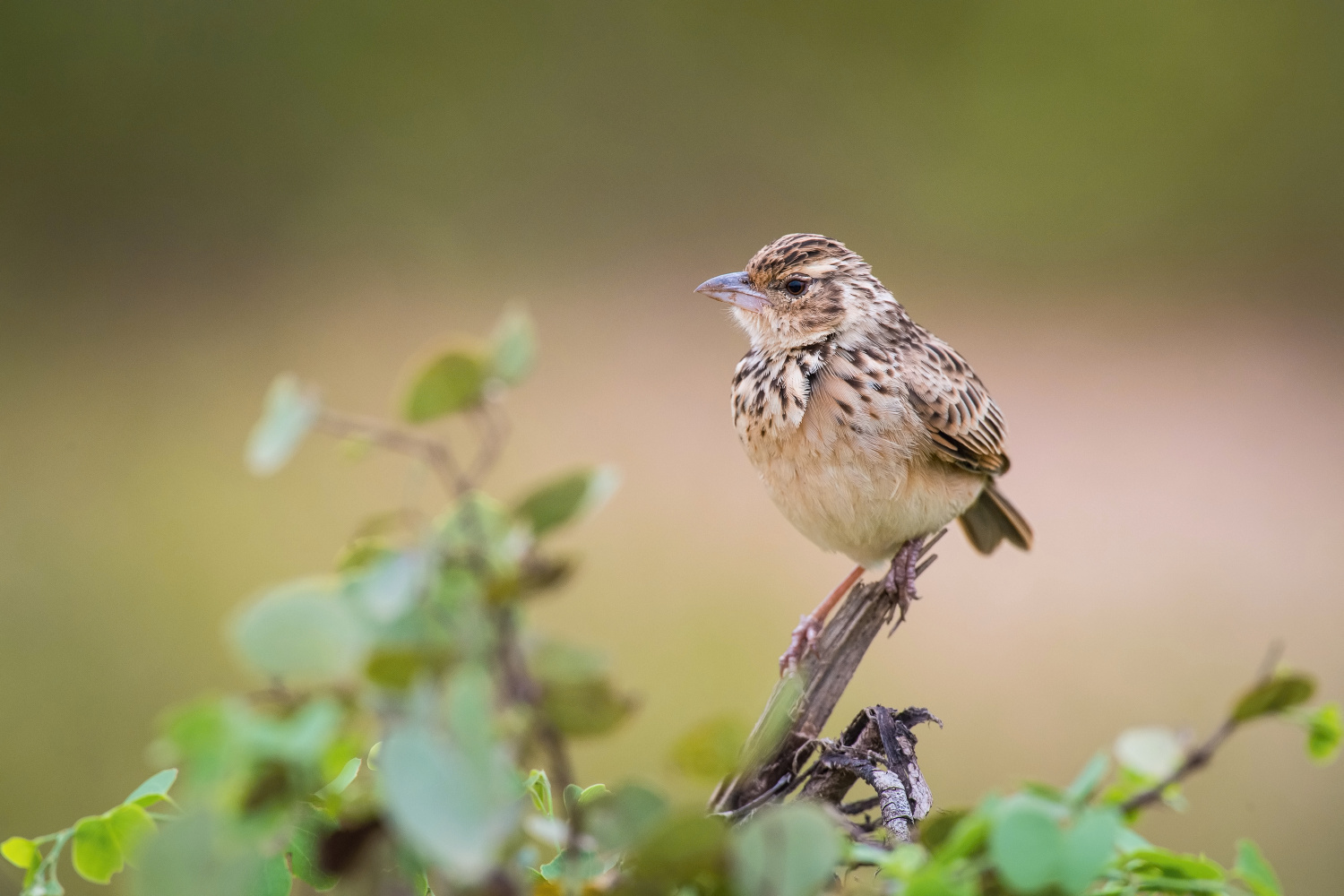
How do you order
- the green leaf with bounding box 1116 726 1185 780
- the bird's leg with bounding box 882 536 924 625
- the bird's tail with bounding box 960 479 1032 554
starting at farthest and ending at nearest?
the bird's tail with bounding box 960 479 1032 554 → the bird's leg with bounding box 882 536 924 625 → the green leaf with bounding box 1116 726 1185 780

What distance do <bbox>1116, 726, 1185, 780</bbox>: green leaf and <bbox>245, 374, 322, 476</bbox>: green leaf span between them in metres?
0.24

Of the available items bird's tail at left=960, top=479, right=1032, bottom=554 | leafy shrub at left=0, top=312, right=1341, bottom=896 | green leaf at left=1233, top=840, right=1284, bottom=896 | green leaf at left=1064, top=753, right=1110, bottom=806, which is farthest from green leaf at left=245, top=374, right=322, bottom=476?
bird's tail at left=960, top=479, right=1032, bottom=554

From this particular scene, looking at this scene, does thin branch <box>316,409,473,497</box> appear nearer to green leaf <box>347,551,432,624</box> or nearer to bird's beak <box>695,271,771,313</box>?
green leaf <box>347,551,432,624</box>

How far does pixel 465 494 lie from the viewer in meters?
0.24

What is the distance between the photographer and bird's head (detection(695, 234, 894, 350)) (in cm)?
112

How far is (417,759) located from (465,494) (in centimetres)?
6

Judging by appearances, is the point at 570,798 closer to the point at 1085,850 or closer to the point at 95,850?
the point at 1085,850

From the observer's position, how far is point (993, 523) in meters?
1.29

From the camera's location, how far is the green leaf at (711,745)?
0.27 metres

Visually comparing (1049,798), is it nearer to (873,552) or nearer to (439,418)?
(439,418)

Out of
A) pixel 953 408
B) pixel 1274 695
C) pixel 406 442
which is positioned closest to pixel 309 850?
pixel 406 442

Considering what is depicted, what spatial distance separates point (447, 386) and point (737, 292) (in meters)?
0.93

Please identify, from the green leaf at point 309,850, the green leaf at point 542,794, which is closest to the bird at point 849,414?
the green leaf at point 542,794

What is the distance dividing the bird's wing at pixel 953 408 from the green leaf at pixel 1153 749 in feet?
2.47
